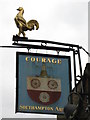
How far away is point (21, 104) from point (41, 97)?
0.71 meters

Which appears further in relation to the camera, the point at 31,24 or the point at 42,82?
the point at 42,82

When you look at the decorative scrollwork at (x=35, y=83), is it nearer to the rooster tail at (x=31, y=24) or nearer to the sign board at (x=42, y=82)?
the sign board at (x=42, y=82)

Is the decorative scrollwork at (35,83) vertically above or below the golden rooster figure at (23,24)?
below

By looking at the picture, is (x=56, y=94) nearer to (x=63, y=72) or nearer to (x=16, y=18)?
(x=63, y=72)

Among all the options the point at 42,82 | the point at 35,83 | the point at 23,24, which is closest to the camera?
the point at 23,24

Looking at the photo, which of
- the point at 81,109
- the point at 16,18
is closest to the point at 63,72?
the point at 16,18

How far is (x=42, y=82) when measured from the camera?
11227 millimetres

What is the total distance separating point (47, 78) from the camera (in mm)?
11289

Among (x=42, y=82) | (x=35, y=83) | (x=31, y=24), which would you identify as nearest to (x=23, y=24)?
(x=31, y=24)

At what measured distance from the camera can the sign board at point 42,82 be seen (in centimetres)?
1095

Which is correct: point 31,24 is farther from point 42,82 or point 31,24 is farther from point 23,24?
point 42,82

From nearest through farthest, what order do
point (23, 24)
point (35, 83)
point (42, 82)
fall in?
point (23, 24), point (35, 83), point (42, 82)

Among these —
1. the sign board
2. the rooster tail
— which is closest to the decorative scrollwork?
Result: the sign board

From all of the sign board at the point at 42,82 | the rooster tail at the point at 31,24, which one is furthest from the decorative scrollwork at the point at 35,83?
the rooster tail at the point at 31,24
